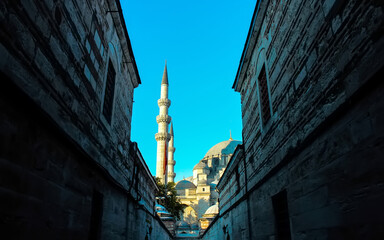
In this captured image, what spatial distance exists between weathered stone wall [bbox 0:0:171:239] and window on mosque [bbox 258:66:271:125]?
10.1 ft

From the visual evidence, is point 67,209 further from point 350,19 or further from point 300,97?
point 350,19

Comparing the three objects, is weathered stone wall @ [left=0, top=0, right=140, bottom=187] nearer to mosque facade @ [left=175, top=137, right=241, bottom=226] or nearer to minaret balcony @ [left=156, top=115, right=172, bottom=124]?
minaret balcony @ [left=156, top=115, right=172, bottom=124]

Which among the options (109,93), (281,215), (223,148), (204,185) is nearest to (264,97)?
(281,215)

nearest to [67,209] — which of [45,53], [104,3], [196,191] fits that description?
[45,53]

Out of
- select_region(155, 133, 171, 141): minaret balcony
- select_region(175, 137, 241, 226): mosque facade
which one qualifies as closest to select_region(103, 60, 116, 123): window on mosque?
select_region(155, 133, 171, 141): minaret balcony

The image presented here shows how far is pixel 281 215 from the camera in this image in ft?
16.0

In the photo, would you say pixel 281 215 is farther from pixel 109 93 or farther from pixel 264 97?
pixel 109 93

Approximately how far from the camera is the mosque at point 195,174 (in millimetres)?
35562

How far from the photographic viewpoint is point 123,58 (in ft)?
22.1

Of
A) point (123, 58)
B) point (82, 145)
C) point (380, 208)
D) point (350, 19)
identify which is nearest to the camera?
point (380, 208)

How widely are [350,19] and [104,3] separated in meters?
4.05

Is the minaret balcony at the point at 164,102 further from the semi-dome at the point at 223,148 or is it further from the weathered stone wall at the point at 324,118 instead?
the weathered stone wall at the point at 324,118

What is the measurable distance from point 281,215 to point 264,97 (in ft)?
7.67

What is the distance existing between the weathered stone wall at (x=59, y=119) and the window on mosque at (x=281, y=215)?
297 centimetres
